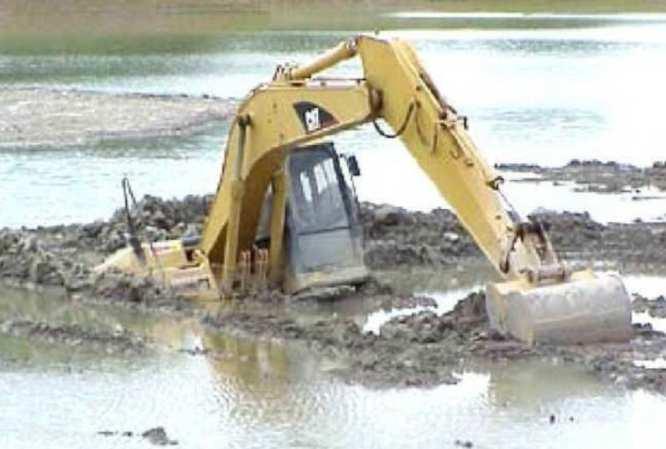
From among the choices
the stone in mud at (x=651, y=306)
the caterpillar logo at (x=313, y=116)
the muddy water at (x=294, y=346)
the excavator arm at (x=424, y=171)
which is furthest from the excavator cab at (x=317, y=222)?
the stone in mud at (x=651, y=306)

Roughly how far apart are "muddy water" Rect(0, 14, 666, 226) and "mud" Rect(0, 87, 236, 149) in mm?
1184

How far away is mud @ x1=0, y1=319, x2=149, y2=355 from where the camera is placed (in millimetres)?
14266

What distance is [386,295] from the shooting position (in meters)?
16.2

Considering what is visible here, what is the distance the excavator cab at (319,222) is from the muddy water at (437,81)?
527 centimetres

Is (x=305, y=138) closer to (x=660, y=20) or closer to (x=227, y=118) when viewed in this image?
(x=227, y=118)

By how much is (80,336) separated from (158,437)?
3.38 meters

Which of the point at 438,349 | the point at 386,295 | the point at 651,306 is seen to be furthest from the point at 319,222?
the point at 651,306

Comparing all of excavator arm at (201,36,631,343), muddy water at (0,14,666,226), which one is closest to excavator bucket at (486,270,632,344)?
excavator arm at (201,36,631,343)

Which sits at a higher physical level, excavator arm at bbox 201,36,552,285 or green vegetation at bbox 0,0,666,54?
excavator arm at bbox 201,36,552,285

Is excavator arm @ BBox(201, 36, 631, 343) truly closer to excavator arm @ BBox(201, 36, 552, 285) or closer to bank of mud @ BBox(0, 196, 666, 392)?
excavator arm @ BBox(201, 36, 552, 285)

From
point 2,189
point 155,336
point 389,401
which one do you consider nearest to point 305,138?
point 155,336

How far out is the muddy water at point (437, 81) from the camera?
77.1 ft

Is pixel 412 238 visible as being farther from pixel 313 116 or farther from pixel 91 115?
→ pixel 91 115

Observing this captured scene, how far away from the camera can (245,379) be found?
43.3 ft
